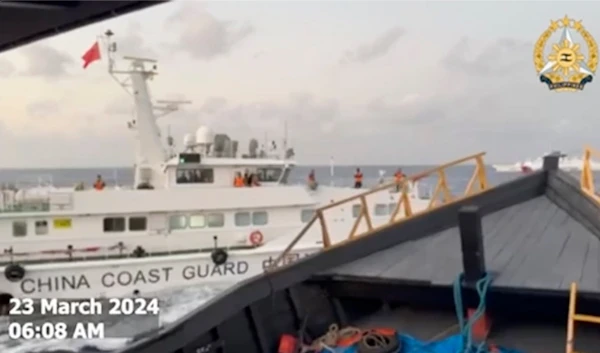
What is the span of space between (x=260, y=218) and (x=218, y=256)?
267 cm

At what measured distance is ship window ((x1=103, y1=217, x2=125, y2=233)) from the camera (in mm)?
19797

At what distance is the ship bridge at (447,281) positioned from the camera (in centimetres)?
441

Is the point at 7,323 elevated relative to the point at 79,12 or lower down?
lower down

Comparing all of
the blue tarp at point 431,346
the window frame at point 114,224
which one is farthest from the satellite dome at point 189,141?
the blue tarp at point 431,346

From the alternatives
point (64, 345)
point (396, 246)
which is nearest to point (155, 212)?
point (64, 345)

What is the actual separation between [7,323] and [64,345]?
11.3ft

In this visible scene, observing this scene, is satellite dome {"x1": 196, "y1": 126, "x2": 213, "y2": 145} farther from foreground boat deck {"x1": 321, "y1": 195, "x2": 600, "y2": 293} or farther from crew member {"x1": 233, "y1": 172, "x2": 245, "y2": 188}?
foreground boat deck {"x1": 321, "y1": 195, "x2": 600, "y2": 293}

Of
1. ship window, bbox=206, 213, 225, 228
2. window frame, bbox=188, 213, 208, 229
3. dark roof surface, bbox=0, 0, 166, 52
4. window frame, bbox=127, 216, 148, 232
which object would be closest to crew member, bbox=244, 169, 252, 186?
ship window, bbox=206, 213, 225, 228

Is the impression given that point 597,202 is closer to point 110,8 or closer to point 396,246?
point 396,246

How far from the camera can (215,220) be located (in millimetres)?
20703

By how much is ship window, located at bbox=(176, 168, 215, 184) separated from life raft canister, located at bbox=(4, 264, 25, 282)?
618cm

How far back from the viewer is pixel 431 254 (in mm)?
5480

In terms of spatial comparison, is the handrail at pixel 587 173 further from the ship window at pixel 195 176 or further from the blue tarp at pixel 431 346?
the ship window at pixel 195 176
